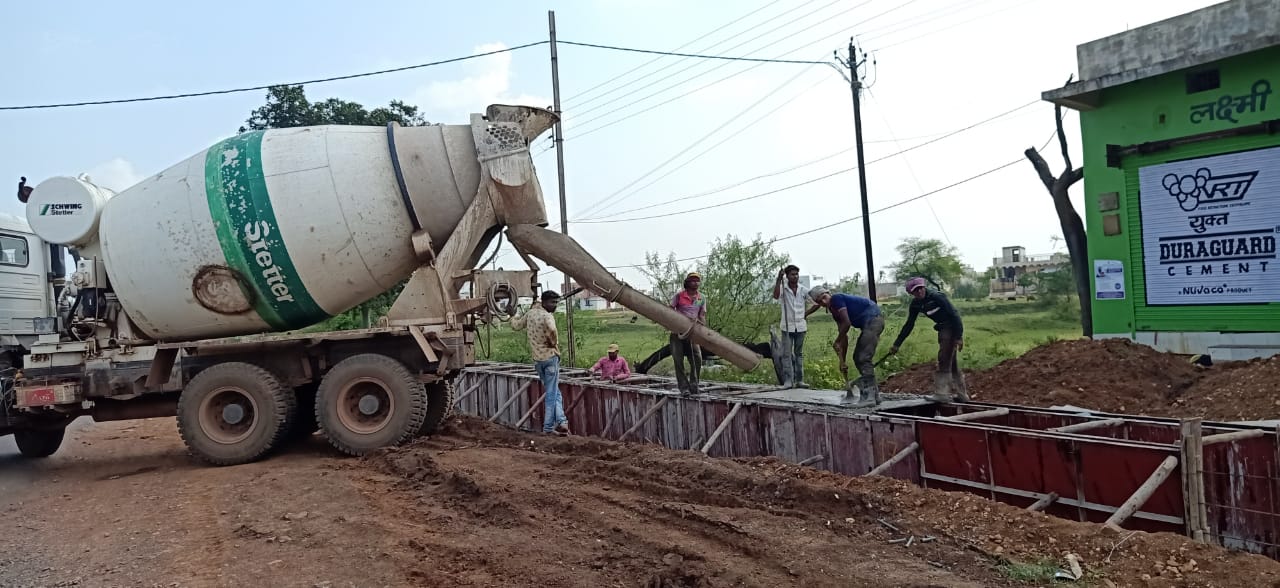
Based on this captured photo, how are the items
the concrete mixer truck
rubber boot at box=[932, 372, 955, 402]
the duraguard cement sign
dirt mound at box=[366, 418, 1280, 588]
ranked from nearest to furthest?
dirt mound at box=[366, 418, 1280, 588] < rubber boot at box=[932, 372, 955, 402] < the concrete mixer truck < the duraguard cement sign

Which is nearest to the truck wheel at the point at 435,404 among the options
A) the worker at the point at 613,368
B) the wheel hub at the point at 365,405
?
the wheel hub at the point at 365,405

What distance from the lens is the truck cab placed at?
10344 millimetres

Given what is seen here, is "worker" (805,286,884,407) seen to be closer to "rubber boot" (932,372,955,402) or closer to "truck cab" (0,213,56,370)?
"rubber boot" (932,372,955,402)

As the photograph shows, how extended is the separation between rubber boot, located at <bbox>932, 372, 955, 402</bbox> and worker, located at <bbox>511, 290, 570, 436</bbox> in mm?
3902

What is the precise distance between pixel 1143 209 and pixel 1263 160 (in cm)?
180

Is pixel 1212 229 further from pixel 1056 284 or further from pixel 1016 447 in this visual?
pixel 1056 284

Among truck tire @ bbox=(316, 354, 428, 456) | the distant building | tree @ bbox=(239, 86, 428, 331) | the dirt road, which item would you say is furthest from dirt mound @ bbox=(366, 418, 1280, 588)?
the distant building

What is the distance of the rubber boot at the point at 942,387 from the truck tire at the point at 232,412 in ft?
21.4

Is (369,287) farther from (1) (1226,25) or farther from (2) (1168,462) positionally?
(1) (1226,25)

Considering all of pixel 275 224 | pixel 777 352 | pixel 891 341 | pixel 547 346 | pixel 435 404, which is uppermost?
pixel 275 224

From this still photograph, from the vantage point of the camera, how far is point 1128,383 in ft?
38.5

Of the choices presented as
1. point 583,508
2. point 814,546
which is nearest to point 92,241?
point 583,508

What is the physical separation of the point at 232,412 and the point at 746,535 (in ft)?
19.7

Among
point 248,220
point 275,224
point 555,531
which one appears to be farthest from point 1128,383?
point 248,220
